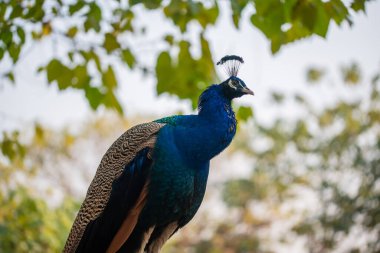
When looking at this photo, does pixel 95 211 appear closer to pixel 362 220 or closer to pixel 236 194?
pixel 362 220

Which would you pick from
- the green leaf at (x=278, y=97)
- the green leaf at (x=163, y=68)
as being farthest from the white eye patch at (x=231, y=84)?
the green leaf at (x=278, y=97)

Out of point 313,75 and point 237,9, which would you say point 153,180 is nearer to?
point 237,9

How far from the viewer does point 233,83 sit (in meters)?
2.36

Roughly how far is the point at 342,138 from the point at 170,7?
9.16m

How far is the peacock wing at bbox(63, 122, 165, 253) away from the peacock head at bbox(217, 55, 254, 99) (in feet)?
1.11

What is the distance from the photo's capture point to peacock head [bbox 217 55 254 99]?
2340 millimetres

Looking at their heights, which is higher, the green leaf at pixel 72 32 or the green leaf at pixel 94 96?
the green leaf at pixel 72 32

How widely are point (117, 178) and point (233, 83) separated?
2.20 feet

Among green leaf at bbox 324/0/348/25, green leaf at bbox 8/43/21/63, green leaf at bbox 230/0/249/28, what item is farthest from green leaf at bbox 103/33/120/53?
green leaf at bbox 324/0/348/25

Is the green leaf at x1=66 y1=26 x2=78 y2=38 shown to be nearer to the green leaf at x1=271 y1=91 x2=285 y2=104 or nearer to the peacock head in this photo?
the peacock head

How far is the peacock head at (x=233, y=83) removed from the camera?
2340 mm

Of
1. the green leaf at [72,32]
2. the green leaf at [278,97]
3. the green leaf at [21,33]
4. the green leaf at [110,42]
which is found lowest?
the green leaf at [21,33]

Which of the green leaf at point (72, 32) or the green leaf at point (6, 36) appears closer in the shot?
the green leaf at point (6, 36)

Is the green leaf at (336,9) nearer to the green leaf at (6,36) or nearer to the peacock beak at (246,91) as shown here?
the peacock beak at (246,91)
